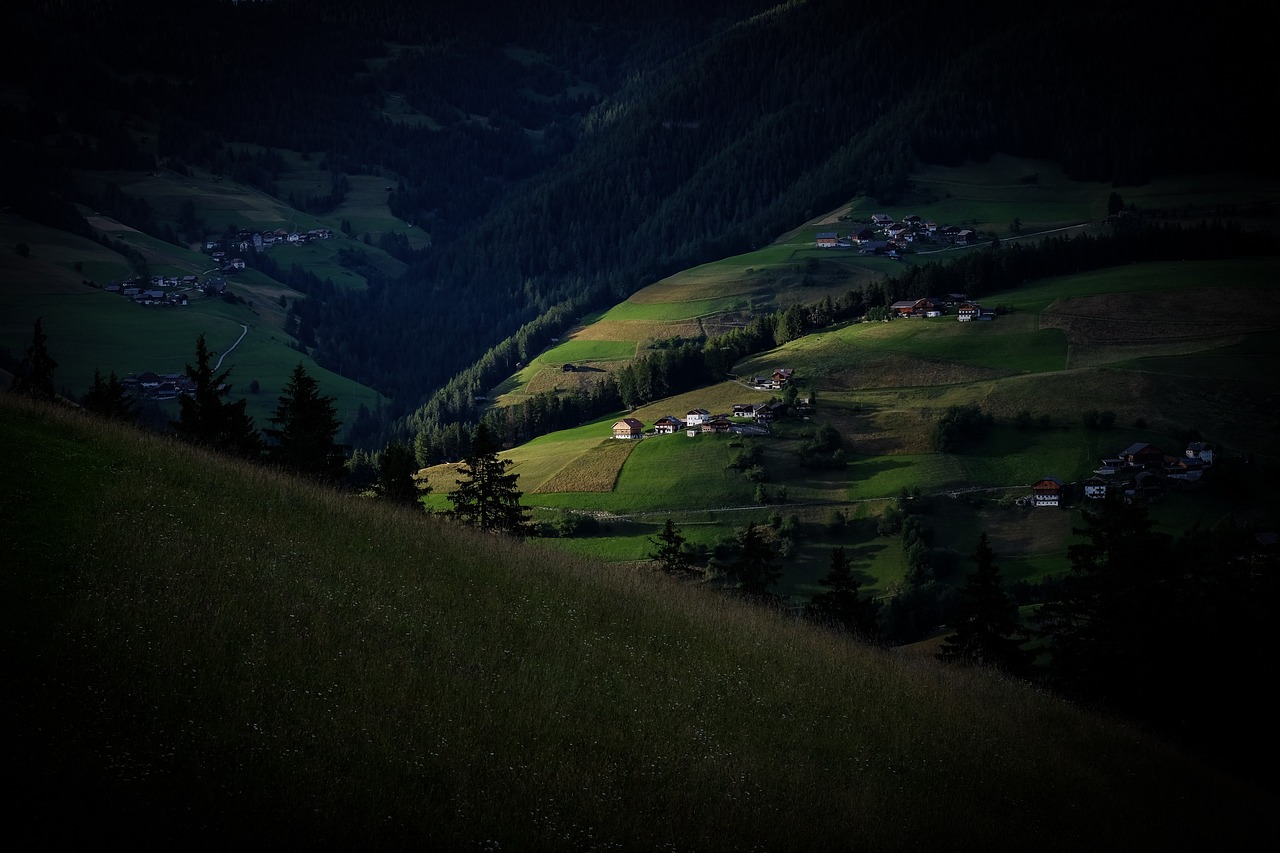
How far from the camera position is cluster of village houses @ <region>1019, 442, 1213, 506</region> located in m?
88.2

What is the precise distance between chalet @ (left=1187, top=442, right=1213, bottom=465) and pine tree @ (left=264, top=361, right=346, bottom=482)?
287 feet

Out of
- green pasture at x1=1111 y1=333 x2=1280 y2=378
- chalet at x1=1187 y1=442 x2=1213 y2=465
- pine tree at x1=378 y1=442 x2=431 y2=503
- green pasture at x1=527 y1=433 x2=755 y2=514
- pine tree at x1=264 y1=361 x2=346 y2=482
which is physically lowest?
chalet at x1=1187 y1=442 x2=1213 y2=465

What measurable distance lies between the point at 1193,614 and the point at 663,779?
20.3 meters

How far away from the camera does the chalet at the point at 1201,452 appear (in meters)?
93.8

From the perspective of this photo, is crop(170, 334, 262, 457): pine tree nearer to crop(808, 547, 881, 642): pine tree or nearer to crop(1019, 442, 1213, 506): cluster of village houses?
crop(808, 547, 881, 642): pine tree

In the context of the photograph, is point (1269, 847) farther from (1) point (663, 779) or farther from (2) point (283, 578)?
(2) point (283, 578)

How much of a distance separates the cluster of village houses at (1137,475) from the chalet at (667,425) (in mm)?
40735

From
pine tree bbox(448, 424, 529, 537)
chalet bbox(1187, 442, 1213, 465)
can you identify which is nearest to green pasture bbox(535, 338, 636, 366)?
chalet bbox(1187, 442, 1213, 465)

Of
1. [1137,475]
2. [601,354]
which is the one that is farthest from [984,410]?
[601,354]

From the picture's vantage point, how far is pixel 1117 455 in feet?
311

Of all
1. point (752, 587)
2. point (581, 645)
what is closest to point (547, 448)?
point (752, 587)

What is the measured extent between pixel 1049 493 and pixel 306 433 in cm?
7417

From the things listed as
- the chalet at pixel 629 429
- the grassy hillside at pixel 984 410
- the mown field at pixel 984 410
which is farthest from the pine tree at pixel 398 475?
the chalet at pixel 629 429

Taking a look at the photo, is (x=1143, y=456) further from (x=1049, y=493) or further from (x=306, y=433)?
(x=306, y=433)
